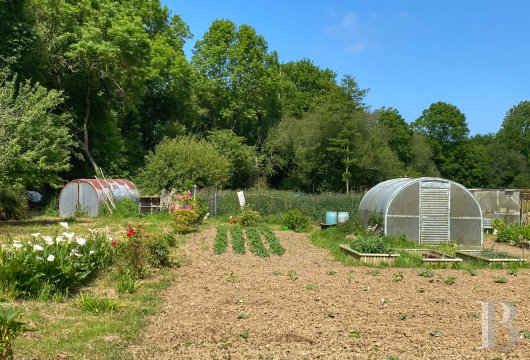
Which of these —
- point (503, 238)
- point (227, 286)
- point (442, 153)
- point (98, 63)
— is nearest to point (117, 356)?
point (227, 286)

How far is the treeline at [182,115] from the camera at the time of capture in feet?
85.4

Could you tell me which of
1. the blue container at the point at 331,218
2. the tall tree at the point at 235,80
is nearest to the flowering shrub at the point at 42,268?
the blue container at the point at 331,218

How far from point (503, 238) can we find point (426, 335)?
1777 cm

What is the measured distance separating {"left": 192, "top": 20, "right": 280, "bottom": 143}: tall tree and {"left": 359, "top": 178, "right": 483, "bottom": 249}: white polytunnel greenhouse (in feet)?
103

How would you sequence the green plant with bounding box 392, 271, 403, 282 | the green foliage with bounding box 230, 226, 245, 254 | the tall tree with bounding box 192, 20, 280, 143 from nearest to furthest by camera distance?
the green plant with bounding box 392, 271, 403, 282
the green foliage with bounding box 230, 226, 245, 254
the tall tree with bounding box 192, 20, 280, 143

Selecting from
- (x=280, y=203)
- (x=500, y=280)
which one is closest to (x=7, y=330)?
(x=500, y=280)

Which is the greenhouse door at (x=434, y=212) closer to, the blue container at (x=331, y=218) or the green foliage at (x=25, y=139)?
the blue container at (x=331, y=218)

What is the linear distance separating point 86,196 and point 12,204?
4367mm

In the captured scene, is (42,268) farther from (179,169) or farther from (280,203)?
(179,169)

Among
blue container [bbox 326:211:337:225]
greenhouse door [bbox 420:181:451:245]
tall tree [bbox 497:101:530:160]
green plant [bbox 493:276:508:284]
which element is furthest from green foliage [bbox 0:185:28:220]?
tall tree [bbox 497:101:530:160]

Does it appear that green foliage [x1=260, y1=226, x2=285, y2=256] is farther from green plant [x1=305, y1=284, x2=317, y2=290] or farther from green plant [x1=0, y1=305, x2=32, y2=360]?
green plant [x1=0, y1=305, x2=32, y2=360]

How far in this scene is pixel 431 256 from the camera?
1575cm

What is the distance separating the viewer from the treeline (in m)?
26.0

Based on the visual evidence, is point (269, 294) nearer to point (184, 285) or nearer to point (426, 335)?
point (184, 285)
